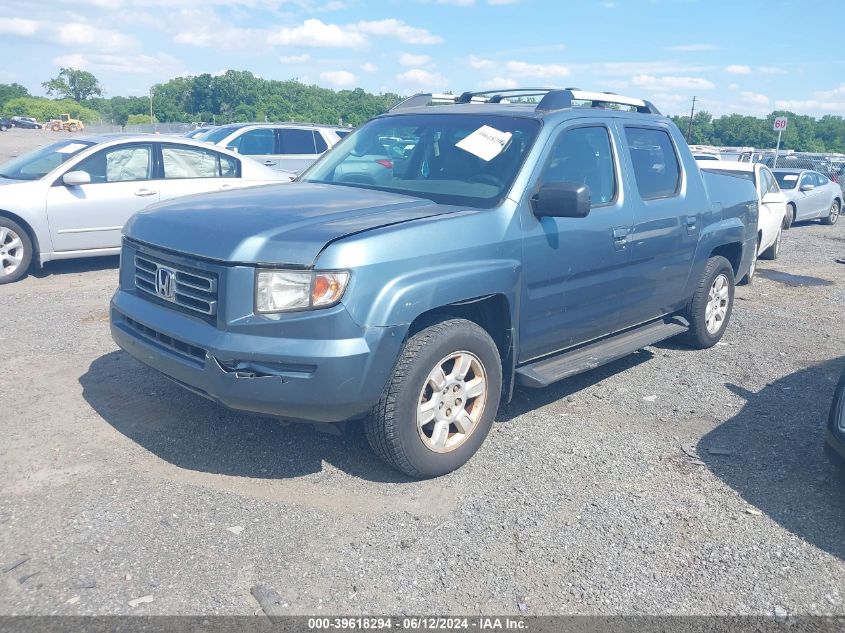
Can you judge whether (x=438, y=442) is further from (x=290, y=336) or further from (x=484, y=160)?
(x=484, y=160)

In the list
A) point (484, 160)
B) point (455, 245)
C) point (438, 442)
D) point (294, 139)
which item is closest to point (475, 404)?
point (438, 442)

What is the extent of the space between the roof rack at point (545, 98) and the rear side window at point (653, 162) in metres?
0.30

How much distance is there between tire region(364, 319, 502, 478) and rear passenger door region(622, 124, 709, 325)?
1.63 metres

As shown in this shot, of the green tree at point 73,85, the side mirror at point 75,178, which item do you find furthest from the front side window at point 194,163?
the green tree at point 73,85

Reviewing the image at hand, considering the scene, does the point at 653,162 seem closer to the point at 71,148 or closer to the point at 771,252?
the point at 71,148

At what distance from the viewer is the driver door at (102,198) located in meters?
8.41

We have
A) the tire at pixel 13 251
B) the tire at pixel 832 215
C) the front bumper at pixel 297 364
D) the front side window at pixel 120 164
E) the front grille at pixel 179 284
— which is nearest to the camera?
the front bumper at pixel 297 364

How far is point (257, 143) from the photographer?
13.7m

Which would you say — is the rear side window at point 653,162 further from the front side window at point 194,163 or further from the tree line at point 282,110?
the tree line at point 282,110

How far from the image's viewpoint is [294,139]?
1397cm

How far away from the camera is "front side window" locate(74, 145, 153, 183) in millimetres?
8719

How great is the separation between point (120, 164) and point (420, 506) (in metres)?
6.76

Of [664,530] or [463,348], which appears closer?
[664,530]

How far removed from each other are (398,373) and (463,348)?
43 centimetres
